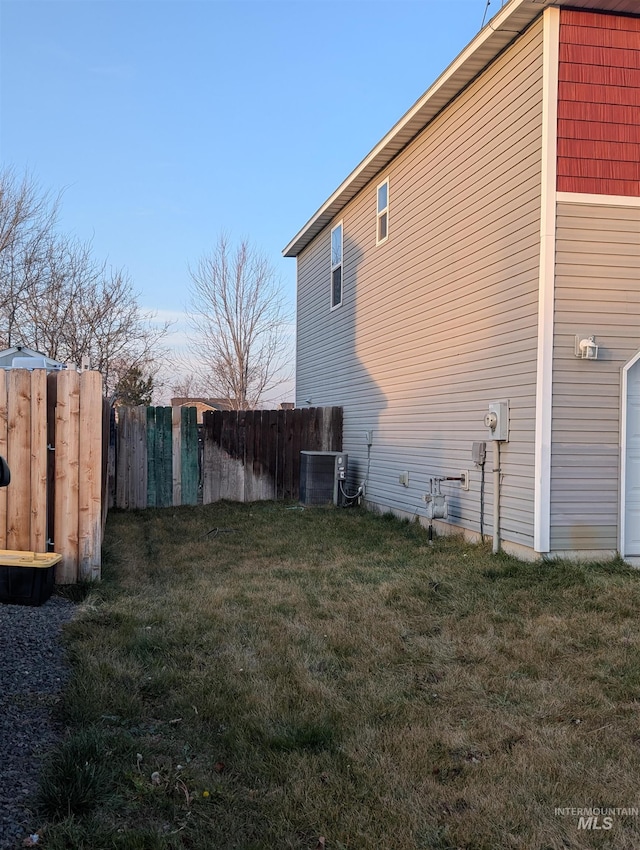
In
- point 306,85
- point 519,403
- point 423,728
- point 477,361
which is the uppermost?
point 306,85

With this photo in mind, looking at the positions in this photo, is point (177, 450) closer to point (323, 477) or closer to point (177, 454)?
point (177, 454)

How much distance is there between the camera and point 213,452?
12.0 meters

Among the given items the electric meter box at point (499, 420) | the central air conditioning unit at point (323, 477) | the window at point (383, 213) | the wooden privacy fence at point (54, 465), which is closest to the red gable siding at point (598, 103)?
the electric meter box at point (499, 420)

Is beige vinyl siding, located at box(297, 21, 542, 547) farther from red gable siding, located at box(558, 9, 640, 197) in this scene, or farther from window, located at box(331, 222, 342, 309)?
window, located at box(331, 222, 342, 309)

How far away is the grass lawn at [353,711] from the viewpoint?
245 cm

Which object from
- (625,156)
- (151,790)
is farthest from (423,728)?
(625,156)

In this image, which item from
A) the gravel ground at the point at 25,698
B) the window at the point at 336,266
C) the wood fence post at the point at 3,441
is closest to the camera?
the gravel ground at the point at 25,698

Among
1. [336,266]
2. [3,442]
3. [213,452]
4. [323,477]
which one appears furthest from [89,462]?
[336,266]

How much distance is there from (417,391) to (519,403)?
2793 mm

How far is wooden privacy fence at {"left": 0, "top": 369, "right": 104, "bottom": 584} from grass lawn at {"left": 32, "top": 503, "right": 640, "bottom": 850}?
19.8 inches

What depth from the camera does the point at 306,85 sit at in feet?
44.0

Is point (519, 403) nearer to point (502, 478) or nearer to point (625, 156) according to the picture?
point (502, 478)

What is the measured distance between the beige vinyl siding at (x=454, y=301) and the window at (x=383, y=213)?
0.57 ft

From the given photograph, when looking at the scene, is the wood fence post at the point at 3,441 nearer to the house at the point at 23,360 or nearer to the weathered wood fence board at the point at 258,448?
the house at the point at 23,360
